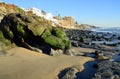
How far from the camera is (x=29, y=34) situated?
699 inches

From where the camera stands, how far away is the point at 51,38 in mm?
17781

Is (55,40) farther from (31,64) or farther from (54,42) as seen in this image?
(31,64)

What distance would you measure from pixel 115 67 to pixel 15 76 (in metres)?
4.87

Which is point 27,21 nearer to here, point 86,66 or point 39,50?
point 39,50

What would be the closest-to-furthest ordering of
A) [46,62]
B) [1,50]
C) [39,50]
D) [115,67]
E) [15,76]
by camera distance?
[15,76]
[115,67]
[46,62]
[1,50]
[39,50]

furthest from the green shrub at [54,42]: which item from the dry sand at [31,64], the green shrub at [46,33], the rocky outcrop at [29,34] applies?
the dry sand at [31,64]

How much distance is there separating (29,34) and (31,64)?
429 centimetres

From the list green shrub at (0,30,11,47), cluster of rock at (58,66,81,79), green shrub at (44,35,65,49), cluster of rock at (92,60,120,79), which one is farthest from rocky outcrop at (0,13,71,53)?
cluster of rock at (58,66,81,79)

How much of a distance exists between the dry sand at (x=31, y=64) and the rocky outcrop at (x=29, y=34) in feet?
3.66

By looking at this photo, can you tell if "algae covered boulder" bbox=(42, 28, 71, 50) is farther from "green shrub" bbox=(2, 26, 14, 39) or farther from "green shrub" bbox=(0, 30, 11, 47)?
"green shrub" bbox=(0, 30, 11, 47)

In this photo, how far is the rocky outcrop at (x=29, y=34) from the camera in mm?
17469

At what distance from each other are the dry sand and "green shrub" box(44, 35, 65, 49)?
1.34 metres

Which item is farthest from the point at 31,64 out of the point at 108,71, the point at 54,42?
the point at 54,42

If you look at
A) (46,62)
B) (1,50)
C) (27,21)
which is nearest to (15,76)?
(46,62)
